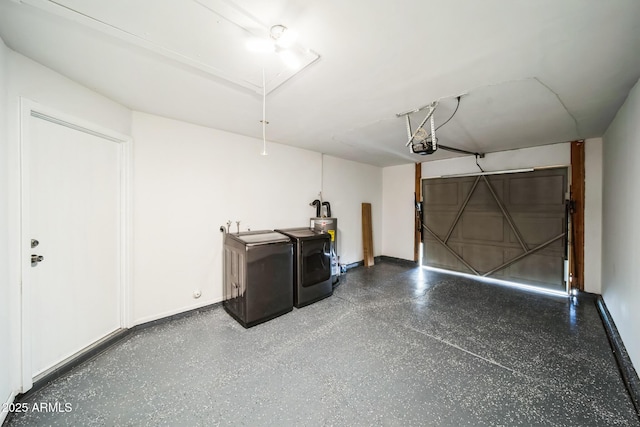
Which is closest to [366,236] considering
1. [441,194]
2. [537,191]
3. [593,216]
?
[441,194]

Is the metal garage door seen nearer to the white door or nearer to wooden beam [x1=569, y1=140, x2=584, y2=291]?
wooden beam [x1=569, y1=140, x2=584, y2=291]

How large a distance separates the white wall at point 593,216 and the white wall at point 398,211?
2.71 m

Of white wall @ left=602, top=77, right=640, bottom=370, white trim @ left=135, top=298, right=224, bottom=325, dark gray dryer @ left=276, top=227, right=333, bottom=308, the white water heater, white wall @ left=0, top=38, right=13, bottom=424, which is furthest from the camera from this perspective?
the white water heater

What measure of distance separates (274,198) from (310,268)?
52.6 inches

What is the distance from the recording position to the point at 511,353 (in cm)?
216

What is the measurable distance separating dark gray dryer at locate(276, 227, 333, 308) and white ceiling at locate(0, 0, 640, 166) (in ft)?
5.47

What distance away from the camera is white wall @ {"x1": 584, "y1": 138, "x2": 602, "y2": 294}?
3.41 m

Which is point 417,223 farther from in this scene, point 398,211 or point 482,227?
point 482,227

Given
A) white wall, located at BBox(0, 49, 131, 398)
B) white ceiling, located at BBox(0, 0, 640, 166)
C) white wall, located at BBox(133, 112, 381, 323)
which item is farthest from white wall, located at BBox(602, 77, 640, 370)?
white wall, located at BBox(0, 49, 131, 398)

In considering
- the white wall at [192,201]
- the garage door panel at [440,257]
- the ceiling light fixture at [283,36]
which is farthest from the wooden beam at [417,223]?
the ceiling light fixture at [283,36]

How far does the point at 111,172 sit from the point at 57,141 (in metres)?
0.47

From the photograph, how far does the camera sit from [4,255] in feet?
4.90

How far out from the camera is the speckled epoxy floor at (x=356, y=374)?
1.51 metres

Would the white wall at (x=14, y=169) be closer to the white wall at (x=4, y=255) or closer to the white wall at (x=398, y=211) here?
the white wall at (x=4, y=255)
